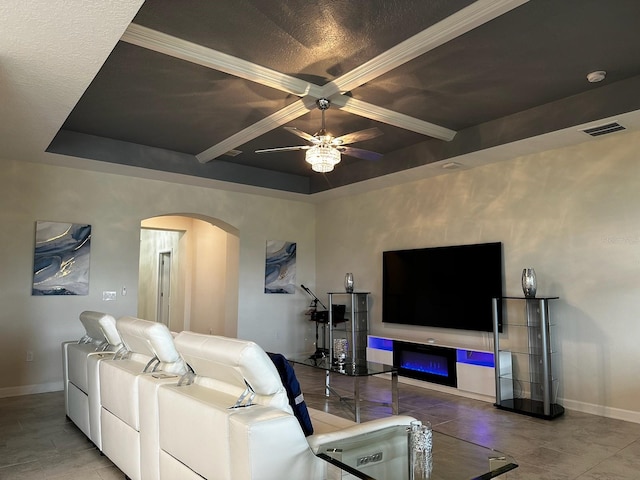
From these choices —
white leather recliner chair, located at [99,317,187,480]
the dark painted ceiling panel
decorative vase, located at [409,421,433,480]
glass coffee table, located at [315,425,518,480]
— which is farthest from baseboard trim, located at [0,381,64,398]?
decorative vase, located at [409,421,433,480]

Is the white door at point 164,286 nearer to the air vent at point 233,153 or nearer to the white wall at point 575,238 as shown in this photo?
the air vent at point 233,153

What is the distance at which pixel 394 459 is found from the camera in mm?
1995

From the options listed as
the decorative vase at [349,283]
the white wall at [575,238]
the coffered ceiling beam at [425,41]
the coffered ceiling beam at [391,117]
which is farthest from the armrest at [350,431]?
the decorative vase at [349,283]

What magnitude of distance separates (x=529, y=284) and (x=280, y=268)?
418 cm

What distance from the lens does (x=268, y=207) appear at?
775 cm

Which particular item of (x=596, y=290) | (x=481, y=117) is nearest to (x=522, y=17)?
(x=481, y=117)

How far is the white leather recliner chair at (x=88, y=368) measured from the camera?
3340 mm

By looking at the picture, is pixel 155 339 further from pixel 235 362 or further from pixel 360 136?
pixel 360 136

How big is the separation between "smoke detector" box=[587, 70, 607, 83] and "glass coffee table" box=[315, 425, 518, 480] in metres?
3.38

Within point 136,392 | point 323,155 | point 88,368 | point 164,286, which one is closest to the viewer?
point 136,392

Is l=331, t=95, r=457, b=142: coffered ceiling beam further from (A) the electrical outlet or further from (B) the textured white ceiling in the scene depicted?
(A) the electrical outlet

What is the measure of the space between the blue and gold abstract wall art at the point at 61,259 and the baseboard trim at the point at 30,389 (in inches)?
43.8

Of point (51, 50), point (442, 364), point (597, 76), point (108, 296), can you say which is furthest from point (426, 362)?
point (51, 50)

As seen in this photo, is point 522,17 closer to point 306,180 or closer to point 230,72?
point 230,72
